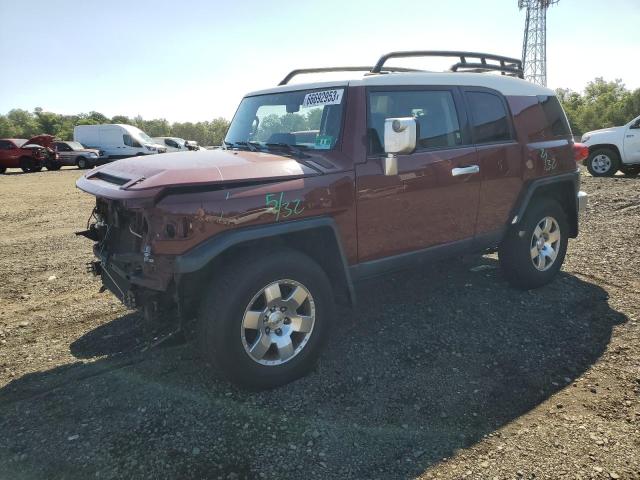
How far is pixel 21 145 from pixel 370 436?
2603 centimetres

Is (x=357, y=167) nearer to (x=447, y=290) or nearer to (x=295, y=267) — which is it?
(x=295, y=267)

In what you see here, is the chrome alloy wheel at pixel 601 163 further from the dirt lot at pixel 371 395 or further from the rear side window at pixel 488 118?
the rear side window at pixel 488 118

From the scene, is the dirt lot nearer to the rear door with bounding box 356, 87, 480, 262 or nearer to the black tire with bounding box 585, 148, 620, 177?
the rear door with bounding box 356, 87, 480, 262

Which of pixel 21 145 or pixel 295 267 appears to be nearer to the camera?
pixel 295 267

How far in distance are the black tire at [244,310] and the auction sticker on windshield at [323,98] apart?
3.98 feet

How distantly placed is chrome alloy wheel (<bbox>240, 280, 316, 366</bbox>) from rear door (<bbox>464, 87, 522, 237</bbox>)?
1987mm

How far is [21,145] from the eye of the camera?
75.8 feet

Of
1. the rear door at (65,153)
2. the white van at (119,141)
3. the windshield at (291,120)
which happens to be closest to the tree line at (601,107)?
the white van at (119,141)

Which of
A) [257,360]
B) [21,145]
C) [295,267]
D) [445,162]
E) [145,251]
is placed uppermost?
[21,145]

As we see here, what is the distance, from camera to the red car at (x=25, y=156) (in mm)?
22562

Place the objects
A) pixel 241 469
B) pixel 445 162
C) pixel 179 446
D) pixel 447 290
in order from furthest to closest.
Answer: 1. pixel 447 290
2. pixel 445 162
3. pixel 179 446
4. pixel 241 469

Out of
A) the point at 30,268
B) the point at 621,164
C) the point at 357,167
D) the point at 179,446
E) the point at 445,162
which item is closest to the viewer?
the point at 179,446

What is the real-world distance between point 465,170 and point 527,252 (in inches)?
49.2

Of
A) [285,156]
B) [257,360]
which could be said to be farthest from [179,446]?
[285,156]
